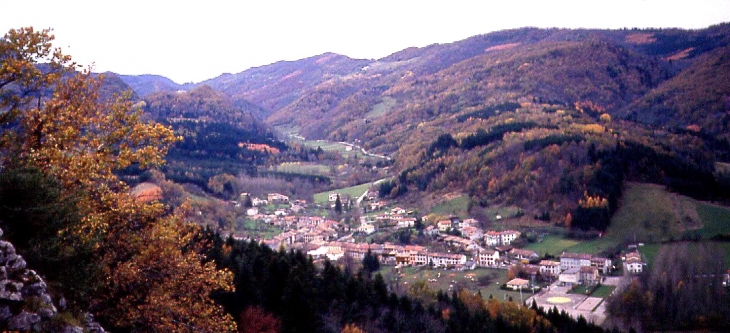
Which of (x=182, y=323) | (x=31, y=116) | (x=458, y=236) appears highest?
(x=31, y=116)

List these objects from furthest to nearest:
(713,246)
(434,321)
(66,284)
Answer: (713,246), (434,321), (66,284)

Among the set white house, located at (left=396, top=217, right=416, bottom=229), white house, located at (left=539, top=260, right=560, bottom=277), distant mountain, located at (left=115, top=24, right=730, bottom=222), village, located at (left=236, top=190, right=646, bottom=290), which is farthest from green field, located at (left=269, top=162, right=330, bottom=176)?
white house, located at (left=539, top=260, right=560, bottom=277)

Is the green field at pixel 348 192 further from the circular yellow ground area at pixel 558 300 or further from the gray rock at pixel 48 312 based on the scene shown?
the gray rock at pixel 48 312

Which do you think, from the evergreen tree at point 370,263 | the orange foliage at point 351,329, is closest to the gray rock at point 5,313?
the orange foliage at point 351,329

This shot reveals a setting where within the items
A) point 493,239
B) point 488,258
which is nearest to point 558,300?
point 488,258

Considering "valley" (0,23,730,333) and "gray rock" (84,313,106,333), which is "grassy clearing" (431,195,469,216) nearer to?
"valley" (0,23,730,333)

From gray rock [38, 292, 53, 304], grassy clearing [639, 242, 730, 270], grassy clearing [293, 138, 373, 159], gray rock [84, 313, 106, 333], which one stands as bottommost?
grassy clearing [639, 242, 730, 270]

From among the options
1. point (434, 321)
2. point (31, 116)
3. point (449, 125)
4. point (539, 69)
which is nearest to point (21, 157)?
point (31, 116)

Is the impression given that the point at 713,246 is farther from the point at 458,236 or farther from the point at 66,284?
the point at 66,284
